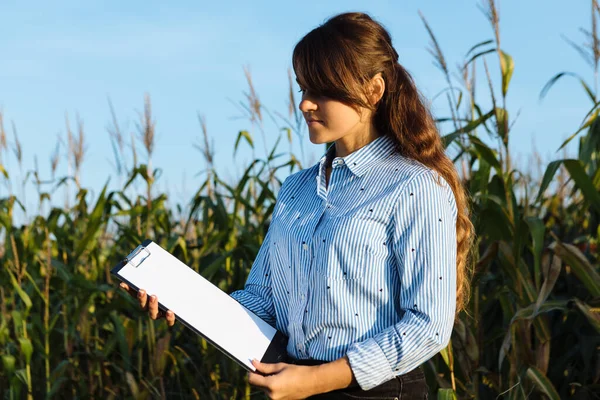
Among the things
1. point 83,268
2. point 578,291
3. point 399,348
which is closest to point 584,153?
point 578,291

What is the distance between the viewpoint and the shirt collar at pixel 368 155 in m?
1.73

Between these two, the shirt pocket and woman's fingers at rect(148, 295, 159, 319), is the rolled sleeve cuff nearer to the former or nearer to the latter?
the shirt pocket

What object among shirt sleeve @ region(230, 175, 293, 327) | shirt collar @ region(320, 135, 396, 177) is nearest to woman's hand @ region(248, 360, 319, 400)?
shirt sleeve @ region(230, 175, 293, 327)

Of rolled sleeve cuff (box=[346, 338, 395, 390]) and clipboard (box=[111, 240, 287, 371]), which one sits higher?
clipboard (box=[111, 240, 287, 371])

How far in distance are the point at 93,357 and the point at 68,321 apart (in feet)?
1.24

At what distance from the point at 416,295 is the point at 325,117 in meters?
0.41

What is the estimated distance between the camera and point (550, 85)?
11.2 ft

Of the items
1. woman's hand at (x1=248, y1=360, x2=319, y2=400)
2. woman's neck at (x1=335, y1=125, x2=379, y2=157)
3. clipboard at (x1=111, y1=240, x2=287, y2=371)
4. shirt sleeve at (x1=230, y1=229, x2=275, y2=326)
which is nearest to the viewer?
woman's hand at (x1=248, y1=360, x2=319, y2=400)

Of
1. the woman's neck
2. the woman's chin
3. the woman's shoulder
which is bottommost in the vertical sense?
the woman's shoulder

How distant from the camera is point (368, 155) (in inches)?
68.9

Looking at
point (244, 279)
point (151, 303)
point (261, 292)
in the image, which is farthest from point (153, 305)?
point (244, 279)

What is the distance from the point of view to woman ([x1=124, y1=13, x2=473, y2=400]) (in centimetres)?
155

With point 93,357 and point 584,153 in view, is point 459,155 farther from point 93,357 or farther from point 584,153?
point 93,357

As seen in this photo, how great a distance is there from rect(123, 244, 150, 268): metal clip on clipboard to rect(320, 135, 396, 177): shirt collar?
44 centimetres
